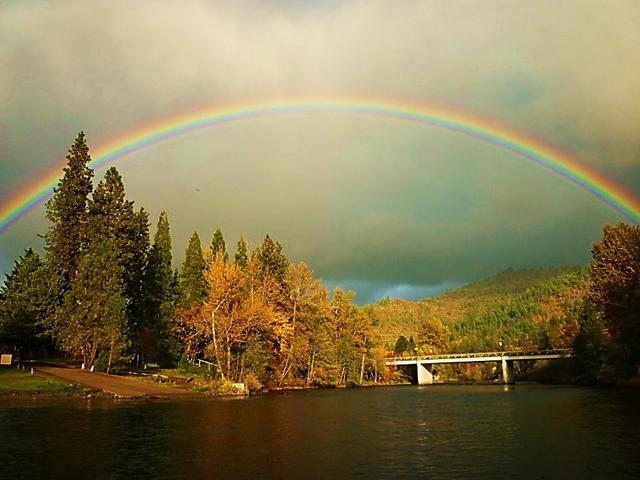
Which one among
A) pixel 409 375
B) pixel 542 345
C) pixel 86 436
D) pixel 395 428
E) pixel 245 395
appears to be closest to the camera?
pixel 86 436

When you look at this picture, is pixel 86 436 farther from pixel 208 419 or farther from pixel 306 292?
pixel 306 292

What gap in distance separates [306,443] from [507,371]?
125 metres

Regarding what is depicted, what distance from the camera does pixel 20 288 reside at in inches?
3413

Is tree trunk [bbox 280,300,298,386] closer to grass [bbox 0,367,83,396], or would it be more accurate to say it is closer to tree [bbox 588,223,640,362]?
grass [bbox 0,367,83,396]

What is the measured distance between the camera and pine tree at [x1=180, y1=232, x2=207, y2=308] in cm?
10512

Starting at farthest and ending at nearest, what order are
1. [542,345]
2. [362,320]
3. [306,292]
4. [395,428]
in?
[542,345], [362,320], [306,292], [395,428]

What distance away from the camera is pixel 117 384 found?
199 ft

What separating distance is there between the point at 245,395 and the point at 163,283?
120 ft

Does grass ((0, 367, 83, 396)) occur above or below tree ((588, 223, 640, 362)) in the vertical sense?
below

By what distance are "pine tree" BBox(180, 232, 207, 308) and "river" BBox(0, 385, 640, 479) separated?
56784 millimetres

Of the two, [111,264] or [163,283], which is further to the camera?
[163,283]

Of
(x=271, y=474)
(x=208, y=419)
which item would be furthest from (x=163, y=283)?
(x=271, y=474)

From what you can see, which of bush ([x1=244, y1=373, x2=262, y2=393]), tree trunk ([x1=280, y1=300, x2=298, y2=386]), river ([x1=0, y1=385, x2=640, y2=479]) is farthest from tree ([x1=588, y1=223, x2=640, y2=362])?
bush ([x1=244, y1=373, x2=262, y2=393])

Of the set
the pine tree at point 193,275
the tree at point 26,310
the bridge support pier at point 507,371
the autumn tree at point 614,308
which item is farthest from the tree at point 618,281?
the tree at point 26,310
